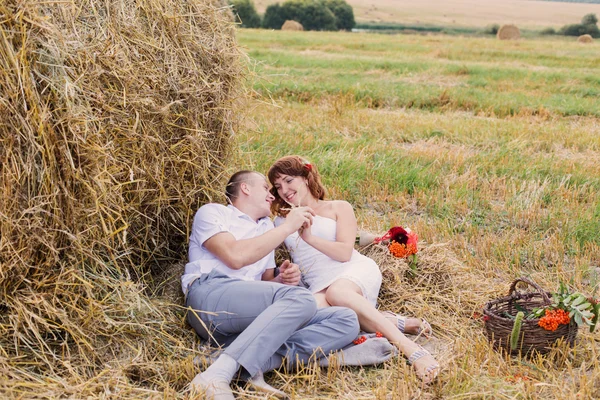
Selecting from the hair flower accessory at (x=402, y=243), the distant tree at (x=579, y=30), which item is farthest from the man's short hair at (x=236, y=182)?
the distant tree at (x=579, y=30)

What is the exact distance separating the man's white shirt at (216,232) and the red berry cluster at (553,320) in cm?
161

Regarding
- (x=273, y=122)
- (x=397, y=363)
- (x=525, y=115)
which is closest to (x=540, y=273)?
(x=397, y=363)

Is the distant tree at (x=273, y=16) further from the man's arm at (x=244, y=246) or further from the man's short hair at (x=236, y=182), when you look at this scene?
the man's arm at (x=244, y=246)

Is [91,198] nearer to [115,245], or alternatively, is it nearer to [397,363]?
[115,245]

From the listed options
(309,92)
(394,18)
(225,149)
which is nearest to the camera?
(225,149)

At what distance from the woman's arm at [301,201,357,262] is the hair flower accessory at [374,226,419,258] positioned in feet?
1.35

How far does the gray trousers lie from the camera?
12.4 ft

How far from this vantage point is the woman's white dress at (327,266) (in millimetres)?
4621

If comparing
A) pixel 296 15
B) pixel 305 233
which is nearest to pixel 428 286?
pixel 305 233

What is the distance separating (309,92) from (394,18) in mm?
63169

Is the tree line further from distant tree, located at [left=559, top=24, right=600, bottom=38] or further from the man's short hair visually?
the man's short hair

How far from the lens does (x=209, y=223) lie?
4383 millimetres

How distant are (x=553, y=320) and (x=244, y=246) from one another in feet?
5.66

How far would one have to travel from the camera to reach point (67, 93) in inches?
141
